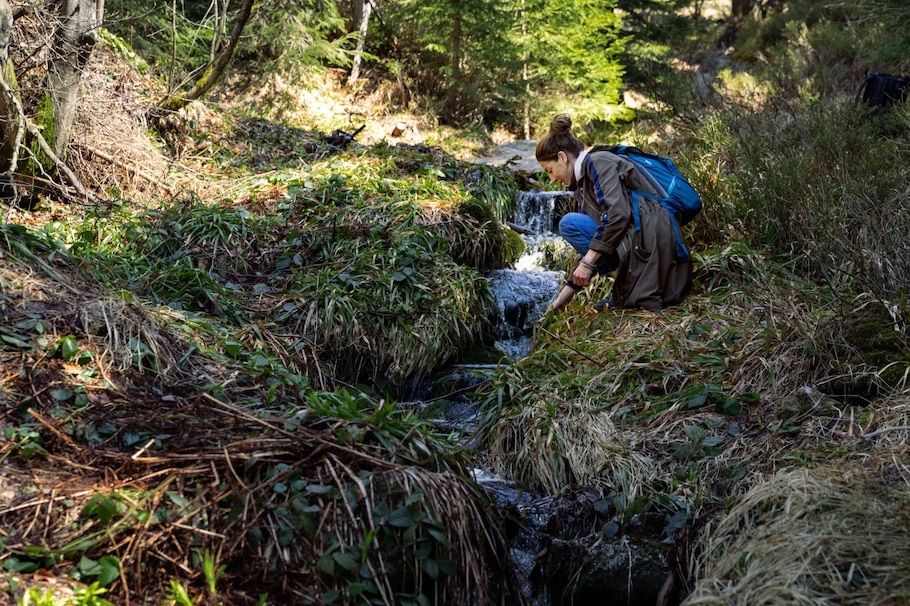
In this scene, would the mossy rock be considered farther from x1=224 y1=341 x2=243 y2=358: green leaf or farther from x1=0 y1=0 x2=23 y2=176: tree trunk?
x1=0 y1=0 x2=23 y2=176: tree trunk

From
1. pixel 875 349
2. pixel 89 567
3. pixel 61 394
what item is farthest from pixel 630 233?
pixel 89 567

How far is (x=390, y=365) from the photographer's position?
5.02 m

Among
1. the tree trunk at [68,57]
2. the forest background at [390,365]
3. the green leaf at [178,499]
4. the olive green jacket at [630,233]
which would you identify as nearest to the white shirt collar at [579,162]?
the olive green jacket at [630,233]

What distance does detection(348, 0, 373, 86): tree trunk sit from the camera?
12.5 meters

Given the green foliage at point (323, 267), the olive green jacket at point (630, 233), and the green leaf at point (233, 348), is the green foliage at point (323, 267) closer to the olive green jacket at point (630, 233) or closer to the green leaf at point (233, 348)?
the green leaf at point (233, 348)

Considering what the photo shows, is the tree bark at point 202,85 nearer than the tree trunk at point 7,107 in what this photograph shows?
No

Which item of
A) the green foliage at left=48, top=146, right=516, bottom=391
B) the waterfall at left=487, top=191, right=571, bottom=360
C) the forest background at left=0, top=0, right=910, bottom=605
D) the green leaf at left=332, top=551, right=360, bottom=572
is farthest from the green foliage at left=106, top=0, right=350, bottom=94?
the green leaf at left=332, top=551, right=360, bottom=572

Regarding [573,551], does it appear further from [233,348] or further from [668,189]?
[668,189]

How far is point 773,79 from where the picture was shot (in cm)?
1038

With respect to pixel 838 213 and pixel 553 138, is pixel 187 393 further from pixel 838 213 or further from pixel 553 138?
pixel 838 213

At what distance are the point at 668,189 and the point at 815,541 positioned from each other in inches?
112

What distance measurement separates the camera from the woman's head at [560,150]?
4637 millimetres

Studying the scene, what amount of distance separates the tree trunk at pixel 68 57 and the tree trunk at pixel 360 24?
263 inches

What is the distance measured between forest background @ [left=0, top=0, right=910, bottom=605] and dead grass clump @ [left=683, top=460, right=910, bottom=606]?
11 millimetres
